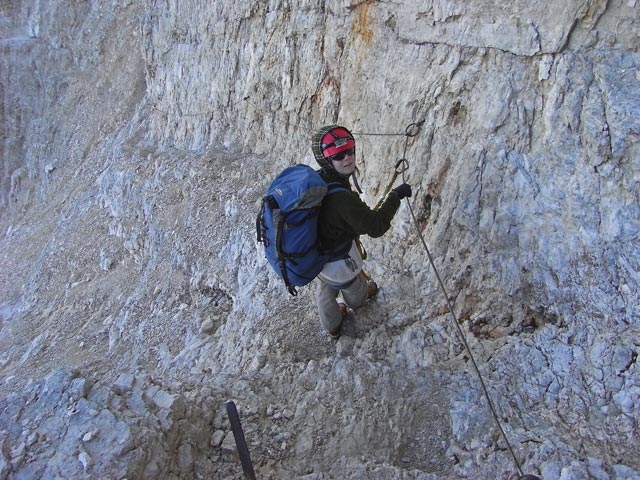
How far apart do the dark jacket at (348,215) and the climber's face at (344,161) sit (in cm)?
5

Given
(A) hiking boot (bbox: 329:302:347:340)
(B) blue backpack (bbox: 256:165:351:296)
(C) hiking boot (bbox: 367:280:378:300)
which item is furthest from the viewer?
(C) hiking boot (bbox: 367:280:378:300)

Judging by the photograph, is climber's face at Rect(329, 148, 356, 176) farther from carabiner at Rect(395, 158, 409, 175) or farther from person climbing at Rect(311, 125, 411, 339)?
carabiner at Rect(395, 158, 409, 175)

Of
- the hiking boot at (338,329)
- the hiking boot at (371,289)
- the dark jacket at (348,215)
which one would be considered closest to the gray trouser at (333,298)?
the hiking boot at (338,329)

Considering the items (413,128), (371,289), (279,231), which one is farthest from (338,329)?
(413,128)

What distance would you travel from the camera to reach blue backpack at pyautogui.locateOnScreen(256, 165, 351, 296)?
362cm

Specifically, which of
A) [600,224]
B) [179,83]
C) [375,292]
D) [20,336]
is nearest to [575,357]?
[600,224]

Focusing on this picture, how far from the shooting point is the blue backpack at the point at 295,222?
362cm

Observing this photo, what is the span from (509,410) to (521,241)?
1.34 meters

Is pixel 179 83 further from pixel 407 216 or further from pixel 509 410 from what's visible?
pixel 509 410

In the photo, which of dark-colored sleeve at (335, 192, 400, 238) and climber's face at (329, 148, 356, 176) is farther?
climber's face at (329, 148, 356, 176)

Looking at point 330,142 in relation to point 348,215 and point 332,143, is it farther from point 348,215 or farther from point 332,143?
point 348,215

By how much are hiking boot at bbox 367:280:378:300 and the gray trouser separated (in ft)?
0.49

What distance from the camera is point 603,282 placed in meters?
3.47

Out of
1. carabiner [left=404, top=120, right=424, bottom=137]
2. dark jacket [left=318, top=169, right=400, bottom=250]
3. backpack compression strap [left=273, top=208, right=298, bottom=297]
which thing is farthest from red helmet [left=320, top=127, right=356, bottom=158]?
carabiner [left=404, top=120, right=424, bottom=137]
